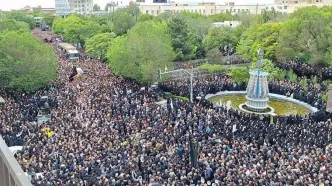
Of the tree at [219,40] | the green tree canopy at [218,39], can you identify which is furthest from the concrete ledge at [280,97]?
the green tree canopy at [218,39]

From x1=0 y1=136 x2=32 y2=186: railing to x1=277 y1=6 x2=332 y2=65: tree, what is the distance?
107 ft

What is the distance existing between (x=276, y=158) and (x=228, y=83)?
15.5m

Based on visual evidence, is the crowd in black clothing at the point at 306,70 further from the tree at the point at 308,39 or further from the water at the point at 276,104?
the water at the point at 276,104

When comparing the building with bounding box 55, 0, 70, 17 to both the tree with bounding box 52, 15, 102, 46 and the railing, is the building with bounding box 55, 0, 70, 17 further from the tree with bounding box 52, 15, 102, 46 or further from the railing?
the railing

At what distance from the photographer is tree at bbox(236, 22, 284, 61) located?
38062mm

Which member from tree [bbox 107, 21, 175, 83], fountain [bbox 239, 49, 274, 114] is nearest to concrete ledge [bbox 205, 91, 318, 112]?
fountain [bbox 239, 49, 274, 114]

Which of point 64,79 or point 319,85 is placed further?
point 64,79

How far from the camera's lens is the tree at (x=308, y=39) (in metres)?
33.9

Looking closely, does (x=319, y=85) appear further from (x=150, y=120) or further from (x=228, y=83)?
(x=150, y=120)

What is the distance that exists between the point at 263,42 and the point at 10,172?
37688mm

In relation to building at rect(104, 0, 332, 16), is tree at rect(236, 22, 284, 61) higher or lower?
lower

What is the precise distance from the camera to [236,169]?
13.1 m

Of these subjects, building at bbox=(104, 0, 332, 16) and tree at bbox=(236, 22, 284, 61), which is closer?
tree at bbox=(236, 22, 284, 61)

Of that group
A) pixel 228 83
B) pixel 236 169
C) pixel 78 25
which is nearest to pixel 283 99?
pixel 228 83
